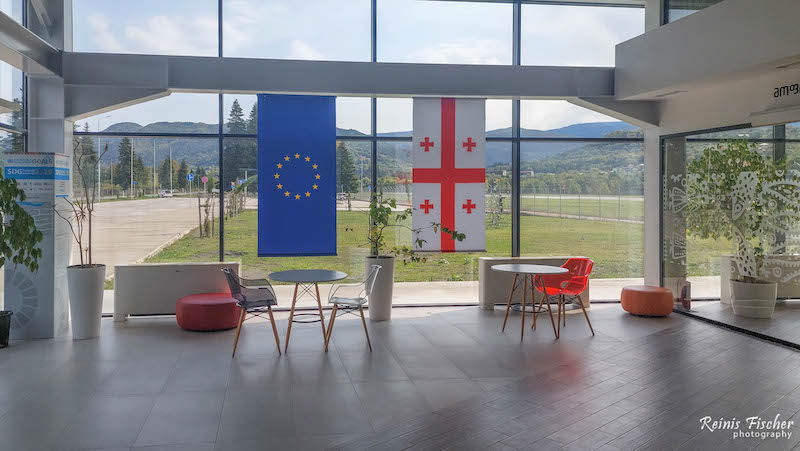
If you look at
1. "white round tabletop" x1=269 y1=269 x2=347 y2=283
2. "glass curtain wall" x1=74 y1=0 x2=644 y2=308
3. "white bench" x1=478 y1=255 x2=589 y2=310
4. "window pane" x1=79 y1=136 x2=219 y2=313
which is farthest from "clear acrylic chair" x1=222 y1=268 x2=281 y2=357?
"white bench" x1=478 y1=255 x2=589 y2=310

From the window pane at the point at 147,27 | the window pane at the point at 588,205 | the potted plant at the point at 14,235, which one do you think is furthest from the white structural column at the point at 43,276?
the window pane at the point at 588,205

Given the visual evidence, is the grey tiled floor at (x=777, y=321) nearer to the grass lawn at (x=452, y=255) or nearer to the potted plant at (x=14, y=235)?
the grass lawn at (x=452, y=255)

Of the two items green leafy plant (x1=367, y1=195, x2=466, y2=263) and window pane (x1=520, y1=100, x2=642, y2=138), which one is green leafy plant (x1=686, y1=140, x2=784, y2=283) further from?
green leafy plant (x1=367, y1=195, x2=466, y2=263)

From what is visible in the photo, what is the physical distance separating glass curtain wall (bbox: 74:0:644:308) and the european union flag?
0.37 metres

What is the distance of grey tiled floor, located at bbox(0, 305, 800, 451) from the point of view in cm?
427

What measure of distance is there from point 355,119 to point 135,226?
340 centimetres

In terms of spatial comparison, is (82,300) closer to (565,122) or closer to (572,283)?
(572,283)

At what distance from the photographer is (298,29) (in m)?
9.20

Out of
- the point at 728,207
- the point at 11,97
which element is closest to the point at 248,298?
the point at 11,97

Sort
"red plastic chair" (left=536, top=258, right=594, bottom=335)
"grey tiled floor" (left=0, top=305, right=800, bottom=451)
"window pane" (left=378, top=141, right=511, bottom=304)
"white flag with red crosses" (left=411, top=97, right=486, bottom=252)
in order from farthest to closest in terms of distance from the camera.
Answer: "window pane" (left=378, top=141, right=511, bottom=304) < "white flag with red crosses" (left=411, top=97, right=486, bottom=252) < "red plastic chair" (left=536, top=258, right=594, bottom=335) < "grey tiled floor" (left=0, top=305, right=800, bottom=451)

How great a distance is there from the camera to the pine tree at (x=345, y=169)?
928cm

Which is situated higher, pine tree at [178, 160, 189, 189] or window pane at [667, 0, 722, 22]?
window pane at [667, 0, 722, 22]

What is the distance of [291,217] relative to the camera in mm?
8766

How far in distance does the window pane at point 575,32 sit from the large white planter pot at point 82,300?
659 centimetres
